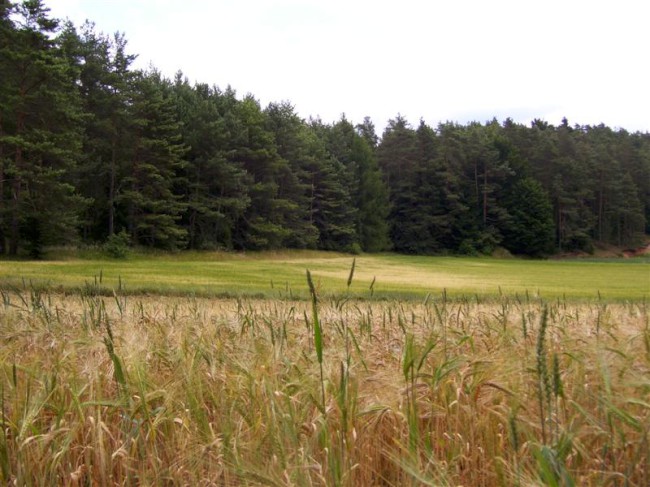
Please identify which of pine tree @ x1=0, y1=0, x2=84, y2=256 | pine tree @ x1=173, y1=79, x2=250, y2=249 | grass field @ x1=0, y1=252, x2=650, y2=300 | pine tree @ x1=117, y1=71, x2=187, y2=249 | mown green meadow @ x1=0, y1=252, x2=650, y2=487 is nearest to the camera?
mown green meadow @ x1=0, y1=252, x2=650, y2=487

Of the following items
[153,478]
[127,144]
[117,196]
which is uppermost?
[127,144]

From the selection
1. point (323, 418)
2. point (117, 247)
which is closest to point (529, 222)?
point (117, 247)

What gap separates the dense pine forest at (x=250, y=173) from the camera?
35.3 meters

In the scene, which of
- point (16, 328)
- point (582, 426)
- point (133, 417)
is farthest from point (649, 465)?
point (16, 328)

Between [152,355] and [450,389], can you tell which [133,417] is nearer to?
[152,355]

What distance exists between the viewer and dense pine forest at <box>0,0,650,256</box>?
35.3 meters

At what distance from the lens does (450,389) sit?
126 inches

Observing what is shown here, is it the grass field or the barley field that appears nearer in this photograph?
the barley field

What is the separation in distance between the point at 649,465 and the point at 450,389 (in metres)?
1.10

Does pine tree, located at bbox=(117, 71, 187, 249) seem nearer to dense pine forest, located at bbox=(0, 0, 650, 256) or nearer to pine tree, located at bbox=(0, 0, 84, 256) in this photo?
dense pine forest, located at bbox=(0, 0, 650, 256)

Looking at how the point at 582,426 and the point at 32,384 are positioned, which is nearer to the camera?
the point at 582,426

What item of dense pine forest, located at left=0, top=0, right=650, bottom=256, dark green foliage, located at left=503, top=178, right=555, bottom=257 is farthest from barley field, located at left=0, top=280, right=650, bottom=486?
dark green foliage, located at left=503, top=178, right=555, bottom=257

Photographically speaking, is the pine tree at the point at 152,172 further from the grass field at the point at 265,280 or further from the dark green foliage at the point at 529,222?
the dark green foliage at the point at 529,222

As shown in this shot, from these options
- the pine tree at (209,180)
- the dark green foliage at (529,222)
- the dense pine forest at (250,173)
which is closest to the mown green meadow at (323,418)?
the dense pine forest at (250,173)
